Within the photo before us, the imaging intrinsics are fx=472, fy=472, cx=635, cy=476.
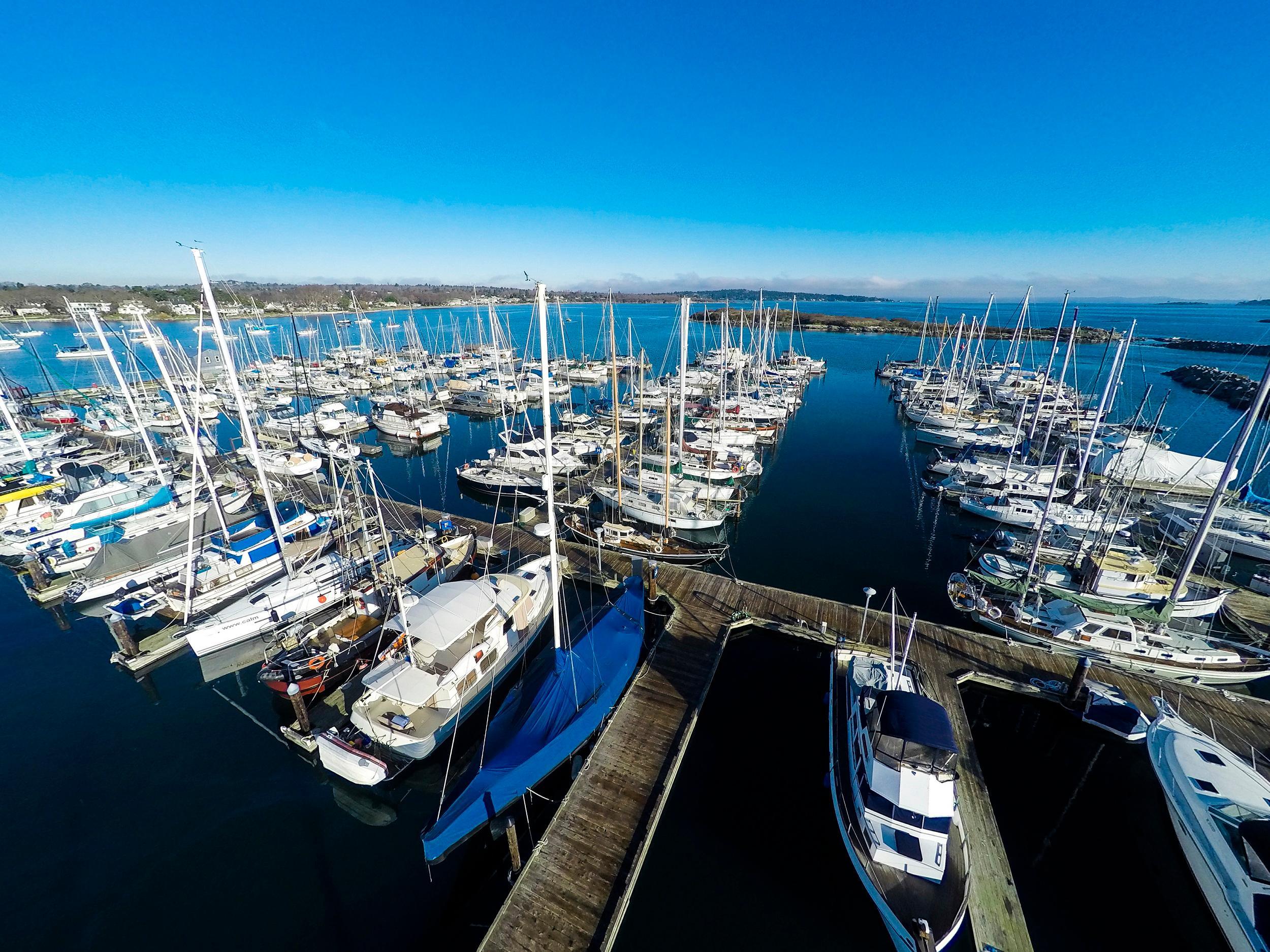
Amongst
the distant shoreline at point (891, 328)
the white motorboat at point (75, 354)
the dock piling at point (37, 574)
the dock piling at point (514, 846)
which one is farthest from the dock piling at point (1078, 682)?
the white motorboat at point (75, 354)

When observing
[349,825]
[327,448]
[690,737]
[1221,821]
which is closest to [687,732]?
[690,737]

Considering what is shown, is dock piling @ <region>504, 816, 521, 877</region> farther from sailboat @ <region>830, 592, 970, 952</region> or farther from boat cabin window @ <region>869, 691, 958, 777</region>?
boat cabin window @ <region>869, 691, 958, 777</region>

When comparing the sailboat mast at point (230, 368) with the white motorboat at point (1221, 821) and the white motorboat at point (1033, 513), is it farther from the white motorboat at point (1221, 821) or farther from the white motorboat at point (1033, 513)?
the white motorboat at point (1033, 513)

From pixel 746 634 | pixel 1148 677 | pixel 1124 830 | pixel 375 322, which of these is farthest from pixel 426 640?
pixel 375 322

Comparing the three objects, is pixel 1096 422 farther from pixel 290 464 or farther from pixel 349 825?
pixel 290 464

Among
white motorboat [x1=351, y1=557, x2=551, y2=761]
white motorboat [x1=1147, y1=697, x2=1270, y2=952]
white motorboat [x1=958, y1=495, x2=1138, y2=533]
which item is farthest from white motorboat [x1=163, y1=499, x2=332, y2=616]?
white motorboat [x1=958, y1=495, x2=1138, y2=533]
